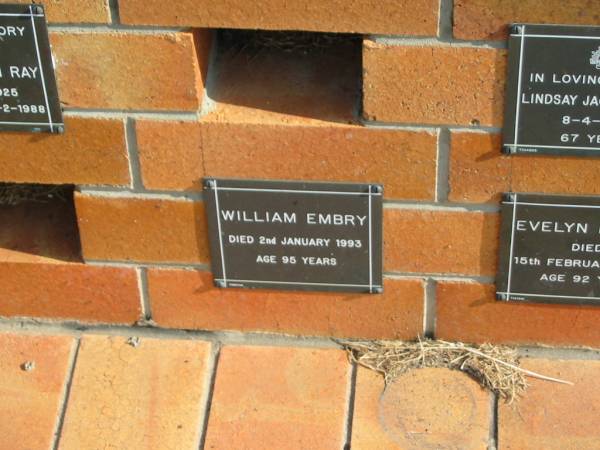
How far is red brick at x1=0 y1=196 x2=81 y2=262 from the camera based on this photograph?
2.25 metres

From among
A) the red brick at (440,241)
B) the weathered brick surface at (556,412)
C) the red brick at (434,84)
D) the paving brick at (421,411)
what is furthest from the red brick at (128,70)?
the weathered brick surface at (556,412)

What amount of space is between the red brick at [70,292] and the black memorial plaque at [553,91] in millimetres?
874

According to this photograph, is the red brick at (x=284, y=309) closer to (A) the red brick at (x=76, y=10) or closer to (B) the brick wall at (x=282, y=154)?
(B) the brick wall at (x=282, y=154)

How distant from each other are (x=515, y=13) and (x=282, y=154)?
515mm

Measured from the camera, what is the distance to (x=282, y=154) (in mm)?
2020

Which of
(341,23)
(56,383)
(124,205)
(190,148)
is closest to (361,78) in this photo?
(341,23)

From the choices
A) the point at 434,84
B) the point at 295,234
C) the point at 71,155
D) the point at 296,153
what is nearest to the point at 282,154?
the point at 296,153

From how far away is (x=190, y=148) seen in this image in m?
2.04

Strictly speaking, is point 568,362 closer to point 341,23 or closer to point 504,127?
point 504,127

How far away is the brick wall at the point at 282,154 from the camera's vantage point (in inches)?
74.5

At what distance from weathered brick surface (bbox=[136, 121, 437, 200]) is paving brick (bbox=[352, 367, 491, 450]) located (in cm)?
40

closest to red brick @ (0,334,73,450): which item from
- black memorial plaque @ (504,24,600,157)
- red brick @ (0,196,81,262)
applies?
red brick @ (0,196,81,262)

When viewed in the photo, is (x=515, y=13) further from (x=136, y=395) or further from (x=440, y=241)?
(x=136, y=395)

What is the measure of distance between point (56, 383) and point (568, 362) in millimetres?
1078
